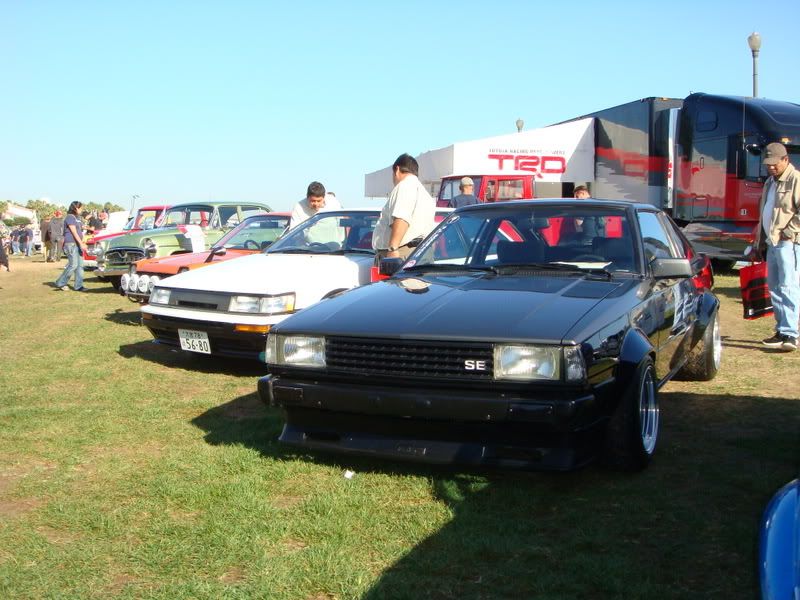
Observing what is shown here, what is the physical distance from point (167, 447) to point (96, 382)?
222 centimetres

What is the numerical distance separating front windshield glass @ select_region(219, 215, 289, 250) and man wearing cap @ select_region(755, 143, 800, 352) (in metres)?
5.21

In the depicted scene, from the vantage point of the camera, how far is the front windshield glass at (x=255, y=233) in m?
9.48

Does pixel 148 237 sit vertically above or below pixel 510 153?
below

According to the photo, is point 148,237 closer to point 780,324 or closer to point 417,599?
point 780,324

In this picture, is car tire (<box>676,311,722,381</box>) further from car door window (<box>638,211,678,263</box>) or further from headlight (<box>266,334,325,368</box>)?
headlight (<box>266,334,325,368</box>)

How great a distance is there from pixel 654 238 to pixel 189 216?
35.6 ft

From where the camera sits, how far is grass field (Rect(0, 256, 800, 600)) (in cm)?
296

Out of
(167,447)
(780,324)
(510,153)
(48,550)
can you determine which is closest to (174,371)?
(167,447)

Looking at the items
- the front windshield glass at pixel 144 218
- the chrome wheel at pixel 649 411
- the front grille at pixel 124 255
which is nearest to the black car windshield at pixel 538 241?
the chrome wheel at pixel 649 411

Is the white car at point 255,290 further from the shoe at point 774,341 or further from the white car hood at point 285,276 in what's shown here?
the shoe at point 774,341

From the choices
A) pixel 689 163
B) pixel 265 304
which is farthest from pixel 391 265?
pixel 689 163

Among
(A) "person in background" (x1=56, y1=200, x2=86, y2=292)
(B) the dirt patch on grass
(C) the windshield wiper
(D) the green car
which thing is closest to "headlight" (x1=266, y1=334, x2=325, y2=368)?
(B) the dirt patch on grass

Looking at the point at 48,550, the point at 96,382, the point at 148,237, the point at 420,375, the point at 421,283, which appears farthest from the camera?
the point at 148,237

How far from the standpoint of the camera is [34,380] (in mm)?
6820
